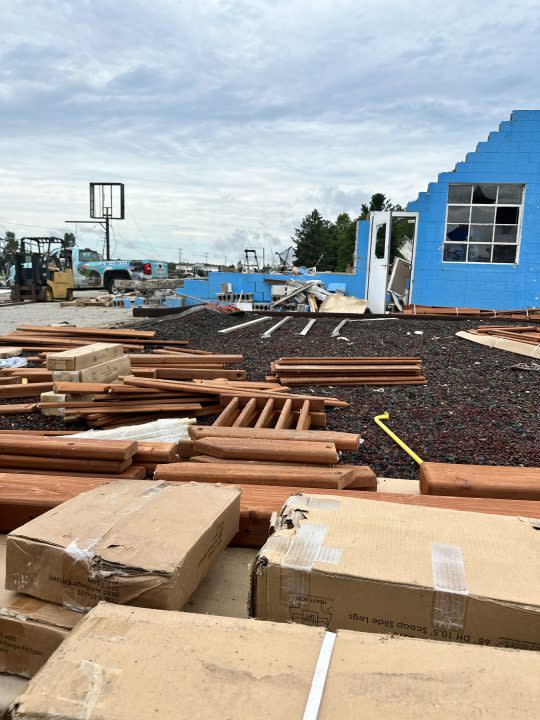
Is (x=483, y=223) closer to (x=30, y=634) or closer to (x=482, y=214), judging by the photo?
(x=482, y=214)

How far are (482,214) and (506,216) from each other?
708 mm

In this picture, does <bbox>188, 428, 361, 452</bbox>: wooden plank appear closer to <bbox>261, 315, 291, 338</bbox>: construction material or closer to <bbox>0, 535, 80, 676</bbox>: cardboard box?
<bbox>0, 535, 80, 676</bbox>: cardboard box

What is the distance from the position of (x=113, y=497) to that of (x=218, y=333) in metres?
9.78

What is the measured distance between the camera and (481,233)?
16906mm

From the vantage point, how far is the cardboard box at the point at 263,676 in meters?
1.25

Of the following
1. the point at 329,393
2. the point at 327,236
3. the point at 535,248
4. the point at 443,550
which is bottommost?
the point at 329,393

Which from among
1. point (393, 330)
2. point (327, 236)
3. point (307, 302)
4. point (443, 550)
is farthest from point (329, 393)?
point (327, 236)

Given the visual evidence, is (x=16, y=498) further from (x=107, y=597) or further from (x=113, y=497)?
(x=107, y=597)

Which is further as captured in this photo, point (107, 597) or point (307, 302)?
point (307, 302)

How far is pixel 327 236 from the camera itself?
8906 centimetres

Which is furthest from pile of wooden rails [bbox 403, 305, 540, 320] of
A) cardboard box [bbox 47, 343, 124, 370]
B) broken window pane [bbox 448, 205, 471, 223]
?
Result: cardboard box [bbox 47, 343, 124, 370]

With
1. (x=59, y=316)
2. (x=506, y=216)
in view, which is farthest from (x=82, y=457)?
(x=506, y=216)

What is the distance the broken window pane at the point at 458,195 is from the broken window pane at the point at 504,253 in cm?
168

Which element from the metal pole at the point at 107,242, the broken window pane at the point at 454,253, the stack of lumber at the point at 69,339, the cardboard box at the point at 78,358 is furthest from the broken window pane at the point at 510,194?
the metal pole at the point at 107,242
